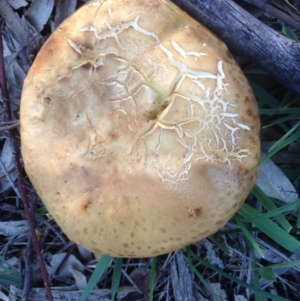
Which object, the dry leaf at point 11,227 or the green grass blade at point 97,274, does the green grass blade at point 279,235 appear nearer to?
the green grass blade at point 97,274

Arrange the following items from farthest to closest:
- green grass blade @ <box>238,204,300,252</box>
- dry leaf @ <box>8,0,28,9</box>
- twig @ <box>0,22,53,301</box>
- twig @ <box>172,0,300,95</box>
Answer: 1. dry leaf @ <box>8,0,28,9</box>
2. twig @ <box>0,22,53,301</box>
3. green grass blade @ <box>238,204,300,252</box>
4. twig @ <box>172,0,300,95</box>

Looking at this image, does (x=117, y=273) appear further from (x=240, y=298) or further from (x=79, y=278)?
(x=240, y=298)

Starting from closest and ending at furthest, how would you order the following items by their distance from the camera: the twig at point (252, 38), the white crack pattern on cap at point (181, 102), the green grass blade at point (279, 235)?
the white crack pattern on cap at point (181, 102) → the twig at point (252, 38) → the green grass blade at point (279, 235)

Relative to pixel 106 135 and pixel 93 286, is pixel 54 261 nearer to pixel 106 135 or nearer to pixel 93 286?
pixel 93 286

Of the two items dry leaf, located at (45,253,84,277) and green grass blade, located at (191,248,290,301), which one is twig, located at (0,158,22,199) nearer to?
dry leaf, located at (45,253,84,277)

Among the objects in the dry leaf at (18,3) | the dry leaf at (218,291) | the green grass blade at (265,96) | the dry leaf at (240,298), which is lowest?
the dry leaf at (240,298)

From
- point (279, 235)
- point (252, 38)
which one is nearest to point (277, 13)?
point (252, 38)

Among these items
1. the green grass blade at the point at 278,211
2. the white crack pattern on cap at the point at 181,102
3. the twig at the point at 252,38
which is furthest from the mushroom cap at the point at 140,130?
the green grass blade at the point at 278,211

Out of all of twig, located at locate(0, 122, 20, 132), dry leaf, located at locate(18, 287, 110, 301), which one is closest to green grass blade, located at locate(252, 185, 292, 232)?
dry leaf, located at locate(18, 287, 110, 301)
